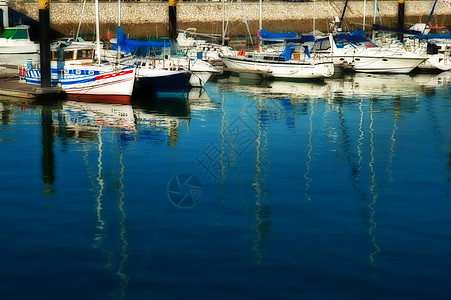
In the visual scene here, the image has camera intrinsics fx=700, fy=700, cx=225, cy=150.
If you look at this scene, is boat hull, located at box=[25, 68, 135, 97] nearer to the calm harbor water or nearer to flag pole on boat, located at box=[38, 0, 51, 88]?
flag pole on boat, located at box=[38, 0, 51, 88]

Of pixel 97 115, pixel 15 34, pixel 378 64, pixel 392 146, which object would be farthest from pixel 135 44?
pixel 15 34

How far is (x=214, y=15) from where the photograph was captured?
7488 cm

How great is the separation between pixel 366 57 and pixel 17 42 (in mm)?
31395

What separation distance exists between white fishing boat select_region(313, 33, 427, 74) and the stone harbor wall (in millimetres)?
16710

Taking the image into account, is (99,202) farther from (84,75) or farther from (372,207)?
(84,75)

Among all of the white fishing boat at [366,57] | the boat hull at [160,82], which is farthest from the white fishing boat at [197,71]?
the white fishing boat at [366,57]

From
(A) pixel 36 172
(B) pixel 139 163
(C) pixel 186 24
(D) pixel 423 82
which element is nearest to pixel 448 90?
(D) pixel 423 82

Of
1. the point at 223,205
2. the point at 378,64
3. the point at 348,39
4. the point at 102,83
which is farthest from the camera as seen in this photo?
the point at 348,39

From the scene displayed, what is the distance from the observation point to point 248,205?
1673cm

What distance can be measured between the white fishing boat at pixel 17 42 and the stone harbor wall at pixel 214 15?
4784 mm

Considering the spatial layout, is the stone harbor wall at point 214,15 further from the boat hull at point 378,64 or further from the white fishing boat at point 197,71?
the white fishing boat at point 197,71

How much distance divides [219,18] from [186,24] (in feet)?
12.7

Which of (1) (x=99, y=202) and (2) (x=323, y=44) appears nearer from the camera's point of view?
(1) (x=99, y=202)

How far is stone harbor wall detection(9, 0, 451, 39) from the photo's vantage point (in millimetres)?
68750
